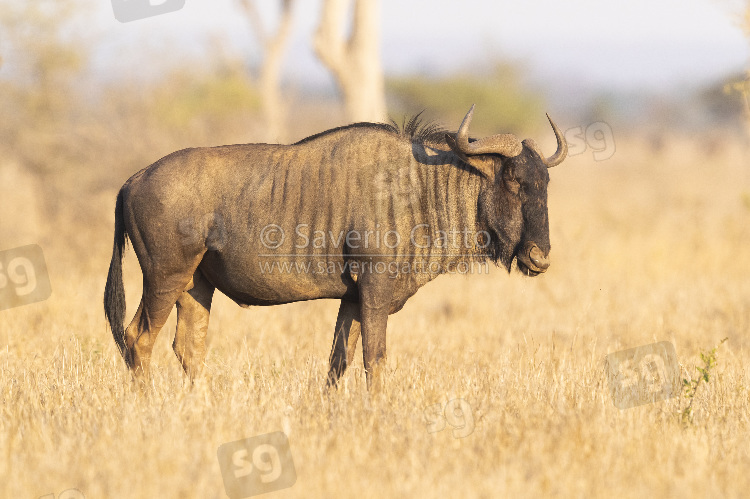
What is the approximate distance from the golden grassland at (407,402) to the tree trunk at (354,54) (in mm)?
5691

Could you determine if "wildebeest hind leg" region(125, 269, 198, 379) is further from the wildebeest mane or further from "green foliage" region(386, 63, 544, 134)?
"green foliage" region(386, 63, 544, 134)

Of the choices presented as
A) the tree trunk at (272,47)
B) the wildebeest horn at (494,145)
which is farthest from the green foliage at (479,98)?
the wildebeest horn at (494,145)

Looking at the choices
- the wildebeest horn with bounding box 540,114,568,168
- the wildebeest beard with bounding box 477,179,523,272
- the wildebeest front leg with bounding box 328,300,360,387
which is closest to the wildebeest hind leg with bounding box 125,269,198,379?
the wildebeest front leg with bounding box 328,300,360,387

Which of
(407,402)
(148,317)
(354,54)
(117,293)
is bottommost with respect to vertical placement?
(407,402)

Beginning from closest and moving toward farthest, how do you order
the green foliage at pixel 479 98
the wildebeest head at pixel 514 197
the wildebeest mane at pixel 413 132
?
the wildebeest head at pixel 514 197 → the wildebeest mane at pixel 413 132 → the green foliage at pixel 479 98

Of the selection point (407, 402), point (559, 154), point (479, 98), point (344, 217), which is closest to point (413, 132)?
point (344, 217)

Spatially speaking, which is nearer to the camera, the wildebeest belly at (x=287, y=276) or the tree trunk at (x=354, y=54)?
the wildebeest belly at (x=287, y=276)

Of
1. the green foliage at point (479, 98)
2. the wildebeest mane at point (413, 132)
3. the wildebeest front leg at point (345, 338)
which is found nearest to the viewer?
the wildebeest mane at point (413, 132)

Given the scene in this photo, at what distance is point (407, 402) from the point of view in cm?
552

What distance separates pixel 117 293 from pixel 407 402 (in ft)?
7.86

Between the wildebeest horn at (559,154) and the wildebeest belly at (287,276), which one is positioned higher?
the wildebeest horn at (559,154)

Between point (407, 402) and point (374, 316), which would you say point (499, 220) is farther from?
point (407, 402)

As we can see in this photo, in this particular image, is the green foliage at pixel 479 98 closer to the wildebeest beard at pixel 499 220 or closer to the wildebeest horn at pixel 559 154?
the wildebeest horn at pixel 559 154

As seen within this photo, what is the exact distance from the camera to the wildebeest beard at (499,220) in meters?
5.92
